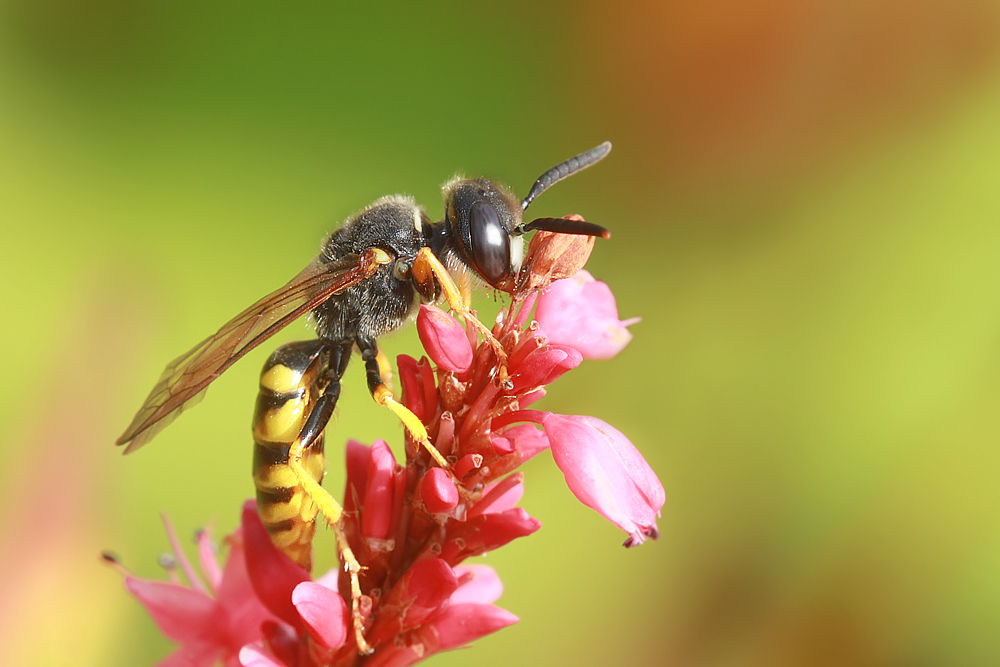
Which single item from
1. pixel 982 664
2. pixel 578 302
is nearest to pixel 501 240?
pixel 578 302

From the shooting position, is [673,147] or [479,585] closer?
[479,585]

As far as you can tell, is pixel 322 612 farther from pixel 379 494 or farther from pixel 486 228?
pixel 486 228

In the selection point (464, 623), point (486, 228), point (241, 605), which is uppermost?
point (486, 228)

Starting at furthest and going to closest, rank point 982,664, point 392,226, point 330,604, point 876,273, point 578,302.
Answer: point 876,273 → point 982,664 → point 392,226 → point 578,302 → point 330,604

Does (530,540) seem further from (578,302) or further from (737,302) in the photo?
(578,302)

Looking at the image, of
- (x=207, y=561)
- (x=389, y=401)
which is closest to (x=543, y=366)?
(x=389, y=401)

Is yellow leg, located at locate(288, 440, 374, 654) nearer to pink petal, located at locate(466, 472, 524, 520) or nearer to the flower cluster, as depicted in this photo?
the flower cluster
